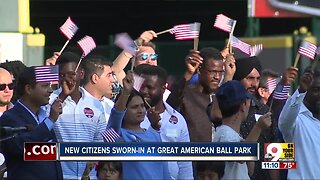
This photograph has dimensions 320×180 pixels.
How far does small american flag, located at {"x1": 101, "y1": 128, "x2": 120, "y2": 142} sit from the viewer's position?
651 cm

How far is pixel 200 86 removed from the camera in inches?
300

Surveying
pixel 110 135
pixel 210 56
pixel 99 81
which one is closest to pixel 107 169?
pixel 110 135

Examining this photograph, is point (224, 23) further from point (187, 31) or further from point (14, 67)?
point (14, 67)

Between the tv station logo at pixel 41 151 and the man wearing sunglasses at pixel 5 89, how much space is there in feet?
2.89

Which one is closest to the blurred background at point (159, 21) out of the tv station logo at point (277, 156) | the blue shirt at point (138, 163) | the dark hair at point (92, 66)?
the dark hair at point (92, 66)

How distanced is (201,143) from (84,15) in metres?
11.5

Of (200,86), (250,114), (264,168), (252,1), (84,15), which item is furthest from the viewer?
(84,15)

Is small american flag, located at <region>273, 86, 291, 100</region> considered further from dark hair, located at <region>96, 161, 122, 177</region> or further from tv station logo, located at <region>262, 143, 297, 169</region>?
dark hair, located at <region>96, 161, 122, 177</region>

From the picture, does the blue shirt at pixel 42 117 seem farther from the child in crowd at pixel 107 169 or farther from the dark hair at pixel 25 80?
the child in crowd at pixel 107 169

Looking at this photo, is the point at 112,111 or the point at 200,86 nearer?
the point at 112,111

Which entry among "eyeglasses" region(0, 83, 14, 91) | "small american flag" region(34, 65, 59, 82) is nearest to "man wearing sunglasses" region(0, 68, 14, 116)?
"eyeglasses" region(0, 83, 14, 91)

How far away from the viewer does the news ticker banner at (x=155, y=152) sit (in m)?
6.28

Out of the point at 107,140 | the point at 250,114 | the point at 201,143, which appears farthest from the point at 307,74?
the point at 107,140

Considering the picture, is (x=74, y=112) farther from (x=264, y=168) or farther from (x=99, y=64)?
(x=264, y=168)
